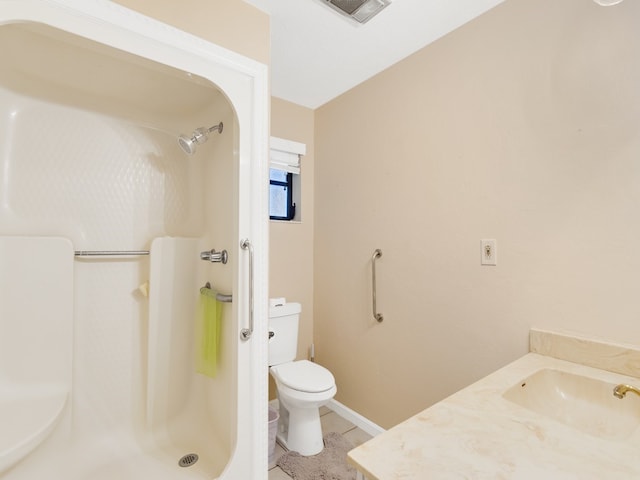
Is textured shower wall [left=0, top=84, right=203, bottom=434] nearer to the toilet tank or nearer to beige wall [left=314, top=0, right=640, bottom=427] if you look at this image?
the toilet tank

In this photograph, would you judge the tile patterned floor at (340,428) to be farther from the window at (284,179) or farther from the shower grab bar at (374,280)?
the window at (284,179)

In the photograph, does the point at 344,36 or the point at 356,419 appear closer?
the point at 344,36

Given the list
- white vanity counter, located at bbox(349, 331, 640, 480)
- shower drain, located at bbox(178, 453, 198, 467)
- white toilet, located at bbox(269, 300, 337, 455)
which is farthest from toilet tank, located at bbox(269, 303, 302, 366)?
white vanity counter, located at bbox(349, 331, 640, 480)

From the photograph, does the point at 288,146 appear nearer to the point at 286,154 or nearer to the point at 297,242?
the point at 286,154

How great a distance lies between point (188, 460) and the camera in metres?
1.53

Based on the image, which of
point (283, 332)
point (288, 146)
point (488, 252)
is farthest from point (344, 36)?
point (283, 332)

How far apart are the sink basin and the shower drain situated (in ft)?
4.73

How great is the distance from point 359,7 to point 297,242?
5.10 ft

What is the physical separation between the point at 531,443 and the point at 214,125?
6.11 ft

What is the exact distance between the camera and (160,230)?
1878mm

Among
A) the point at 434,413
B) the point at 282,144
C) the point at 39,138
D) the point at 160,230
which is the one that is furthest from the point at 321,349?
the point at 39,138

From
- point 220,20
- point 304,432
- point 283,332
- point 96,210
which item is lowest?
point 304,432

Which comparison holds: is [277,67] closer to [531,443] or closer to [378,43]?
[378,43]

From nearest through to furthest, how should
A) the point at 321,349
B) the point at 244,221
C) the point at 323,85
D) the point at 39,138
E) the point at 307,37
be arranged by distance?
the point at 244,221 → the point at 39,138 → the point at 307,37 → the point at 323,85 → the point at 321,349
